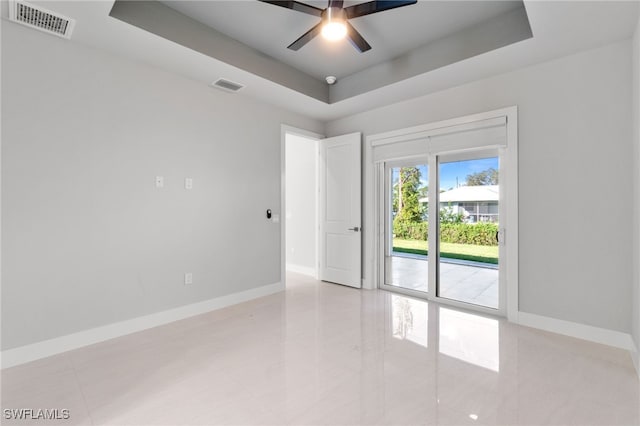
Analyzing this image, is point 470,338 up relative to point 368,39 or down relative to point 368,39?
down

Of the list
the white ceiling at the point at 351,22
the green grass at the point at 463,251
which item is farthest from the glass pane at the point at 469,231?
the white ceiling at the point at 351,22

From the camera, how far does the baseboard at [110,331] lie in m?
2.36

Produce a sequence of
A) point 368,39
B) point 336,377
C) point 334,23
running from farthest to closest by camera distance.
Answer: point 368,39, point 334,23, point 336,377

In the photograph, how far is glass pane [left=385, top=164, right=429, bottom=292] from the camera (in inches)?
162

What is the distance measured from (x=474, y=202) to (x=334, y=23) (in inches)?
100

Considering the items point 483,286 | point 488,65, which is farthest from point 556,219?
point 488,65

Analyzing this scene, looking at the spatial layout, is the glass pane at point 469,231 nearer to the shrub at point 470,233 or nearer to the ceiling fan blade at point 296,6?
the shrub at point 470,233

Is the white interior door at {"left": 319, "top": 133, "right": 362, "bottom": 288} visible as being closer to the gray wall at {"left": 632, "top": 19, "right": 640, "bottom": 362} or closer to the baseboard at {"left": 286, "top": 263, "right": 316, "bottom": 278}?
the baseboard at {"left": 286, "top": 263, "right": 316, "bottom": 278}

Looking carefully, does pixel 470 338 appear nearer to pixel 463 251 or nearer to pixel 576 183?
pixel 463 251

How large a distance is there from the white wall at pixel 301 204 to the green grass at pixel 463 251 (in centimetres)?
182

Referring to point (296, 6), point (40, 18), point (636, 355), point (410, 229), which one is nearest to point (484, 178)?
point (410, 229)

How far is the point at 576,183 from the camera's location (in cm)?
283

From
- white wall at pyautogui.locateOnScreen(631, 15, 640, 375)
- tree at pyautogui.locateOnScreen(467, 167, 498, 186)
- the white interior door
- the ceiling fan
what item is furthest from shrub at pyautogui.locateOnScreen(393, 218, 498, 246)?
the ceiling fan

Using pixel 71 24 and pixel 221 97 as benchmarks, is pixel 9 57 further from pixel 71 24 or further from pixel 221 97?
pixel 221 97
